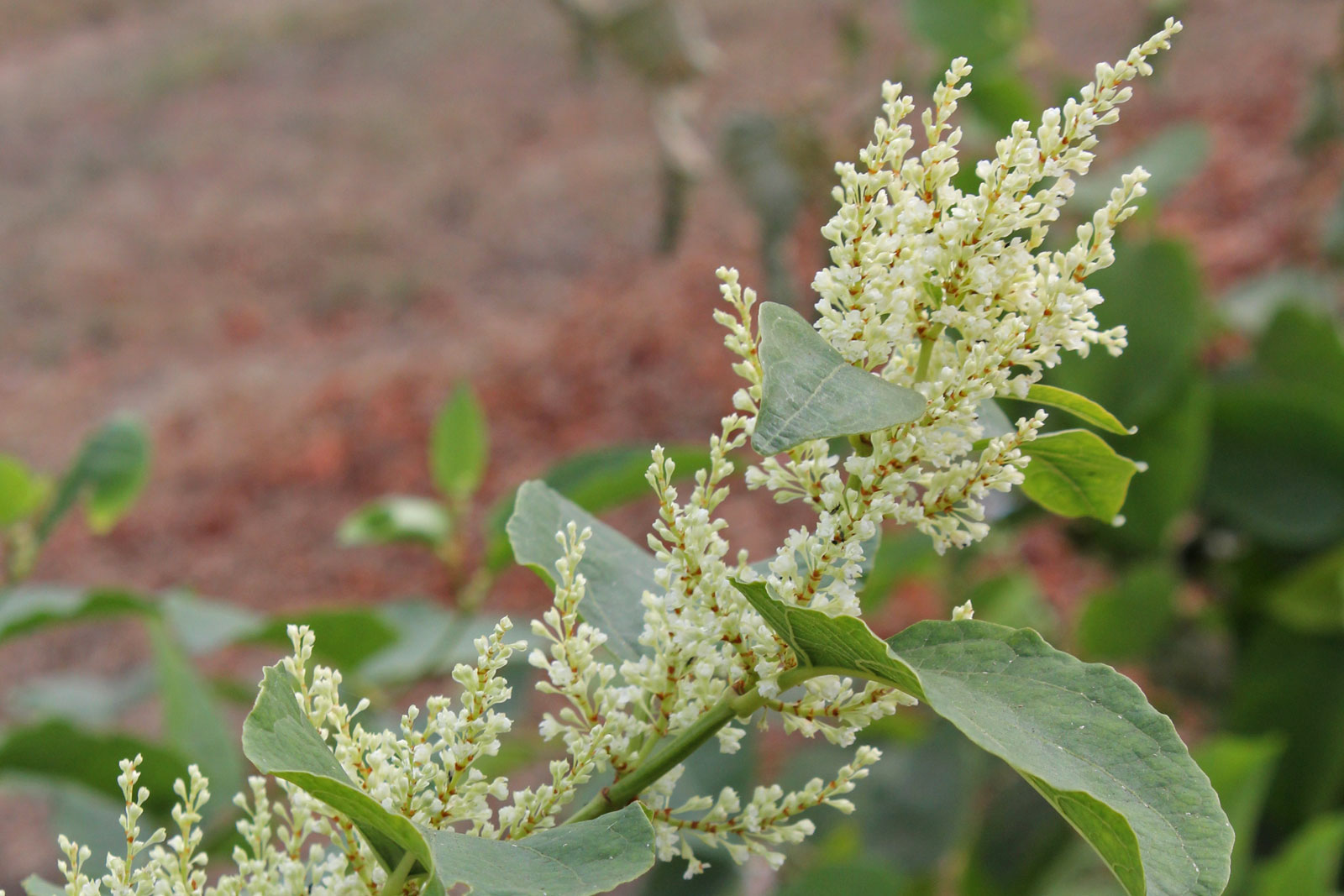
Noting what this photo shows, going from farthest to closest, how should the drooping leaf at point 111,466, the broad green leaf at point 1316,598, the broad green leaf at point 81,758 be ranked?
1. the broad green leaf at point 1316,598
2. the drooping leaf at point 111,466
3. the broad green leaf at point 81,758

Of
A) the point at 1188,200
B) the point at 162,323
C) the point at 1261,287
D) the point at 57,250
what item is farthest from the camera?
the point at 57,250

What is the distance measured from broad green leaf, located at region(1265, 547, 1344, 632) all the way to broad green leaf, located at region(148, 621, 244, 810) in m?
0.96

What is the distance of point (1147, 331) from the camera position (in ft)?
3.60

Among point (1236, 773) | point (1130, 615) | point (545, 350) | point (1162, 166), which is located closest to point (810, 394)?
point (1236, 773)

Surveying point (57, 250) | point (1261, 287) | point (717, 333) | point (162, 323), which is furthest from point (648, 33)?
point (57, 250)

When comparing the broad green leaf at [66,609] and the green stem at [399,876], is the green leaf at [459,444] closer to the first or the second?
the broad green leaf at [66,609]

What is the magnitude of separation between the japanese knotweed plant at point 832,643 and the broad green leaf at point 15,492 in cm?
62

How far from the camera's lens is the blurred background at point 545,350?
901mm

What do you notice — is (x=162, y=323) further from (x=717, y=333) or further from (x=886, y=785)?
(x=886, y=785)

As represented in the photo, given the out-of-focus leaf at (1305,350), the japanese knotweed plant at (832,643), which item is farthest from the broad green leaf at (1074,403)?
the out-of-focus leaf at (1305,350)

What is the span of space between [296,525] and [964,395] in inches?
80.8

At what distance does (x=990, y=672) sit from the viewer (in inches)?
9.6

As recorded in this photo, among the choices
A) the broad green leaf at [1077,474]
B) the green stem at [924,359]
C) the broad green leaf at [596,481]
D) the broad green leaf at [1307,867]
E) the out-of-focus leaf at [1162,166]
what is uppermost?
the out-of-focus leaf at [1162,166]

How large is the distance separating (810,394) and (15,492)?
78 centimetres
